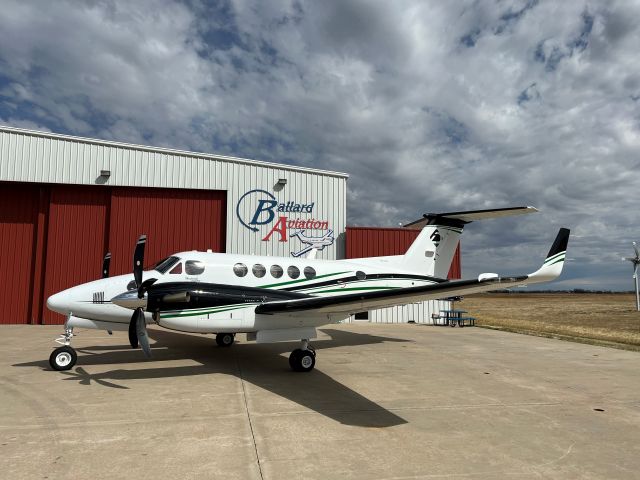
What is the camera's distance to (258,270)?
35.7 ft

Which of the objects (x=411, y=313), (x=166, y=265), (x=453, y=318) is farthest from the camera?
(x=411, y=313)

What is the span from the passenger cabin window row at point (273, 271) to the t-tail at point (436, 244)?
374cm

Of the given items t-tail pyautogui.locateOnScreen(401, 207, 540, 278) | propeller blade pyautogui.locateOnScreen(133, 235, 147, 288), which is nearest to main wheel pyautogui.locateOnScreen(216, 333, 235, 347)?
propeller blade pyautogui.locateOnScreen(133, 235, 147, 288)

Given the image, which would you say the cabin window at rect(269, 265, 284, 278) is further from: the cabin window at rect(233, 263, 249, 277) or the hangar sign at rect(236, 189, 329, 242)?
the hangar sign at rect(236, 189, 329, 242)

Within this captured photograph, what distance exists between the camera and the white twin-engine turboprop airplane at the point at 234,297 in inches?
298

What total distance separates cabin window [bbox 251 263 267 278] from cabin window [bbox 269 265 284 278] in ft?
0.71

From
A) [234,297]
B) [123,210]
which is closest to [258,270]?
[234,297]

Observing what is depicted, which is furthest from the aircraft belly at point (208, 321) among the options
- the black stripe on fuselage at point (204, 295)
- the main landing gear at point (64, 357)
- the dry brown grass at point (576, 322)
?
the dry brown grass at point (576, 322)

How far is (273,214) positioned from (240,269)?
1041cm

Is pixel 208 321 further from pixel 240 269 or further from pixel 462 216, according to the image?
pixel 462 216

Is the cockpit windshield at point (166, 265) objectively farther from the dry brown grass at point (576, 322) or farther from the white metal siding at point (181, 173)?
the dry brown grass at point (576, 322)

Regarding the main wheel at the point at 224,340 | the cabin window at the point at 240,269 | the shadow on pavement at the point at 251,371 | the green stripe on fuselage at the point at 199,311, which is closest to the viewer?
the shadow on pavement at the point at 251,371

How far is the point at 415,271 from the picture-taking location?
1375cm

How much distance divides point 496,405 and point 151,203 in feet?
58.5
